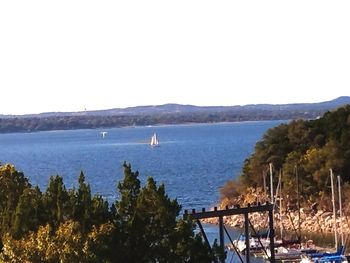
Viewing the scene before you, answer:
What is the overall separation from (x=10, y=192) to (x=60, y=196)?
12.5ft

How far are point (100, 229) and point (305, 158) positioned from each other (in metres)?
44.2

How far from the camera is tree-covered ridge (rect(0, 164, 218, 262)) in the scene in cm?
1961

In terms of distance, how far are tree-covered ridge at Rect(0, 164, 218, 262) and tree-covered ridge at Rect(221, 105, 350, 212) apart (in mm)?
36420

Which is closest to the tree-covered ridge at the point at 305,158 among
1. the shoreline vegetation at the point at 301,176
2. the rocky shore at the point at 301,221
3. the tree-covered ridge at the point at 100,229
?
the shoreline vegetation at the point at 301,176

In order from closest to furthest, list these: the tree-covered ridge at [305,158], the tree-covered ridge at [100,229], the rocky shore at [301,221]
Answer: the tree-covered ridge at [100,229]
the rocky shore at [301,221]
the tree-covered ridge at [305,158]

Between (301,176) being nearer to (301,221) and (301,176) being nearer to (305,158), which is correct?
(305,158)

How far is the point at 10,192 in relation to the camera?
2419 cm

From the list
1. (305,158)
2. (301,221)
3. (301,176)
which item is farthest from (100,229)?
(305,158)

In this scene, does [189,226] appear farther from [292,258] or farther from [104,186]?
[104,186]

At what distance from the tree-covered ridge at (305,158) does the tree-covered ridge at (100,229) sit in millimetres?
36420

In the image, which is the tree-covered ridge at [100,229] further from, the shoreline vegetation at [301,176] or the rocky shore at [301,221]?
the rocky shore at [301,221]

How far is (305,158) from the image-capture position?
62688mm

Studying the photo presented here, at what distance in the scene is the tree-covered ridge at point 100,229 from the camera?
19.6 m

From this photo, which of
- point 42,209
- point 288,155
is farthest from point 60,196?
point 288,155
